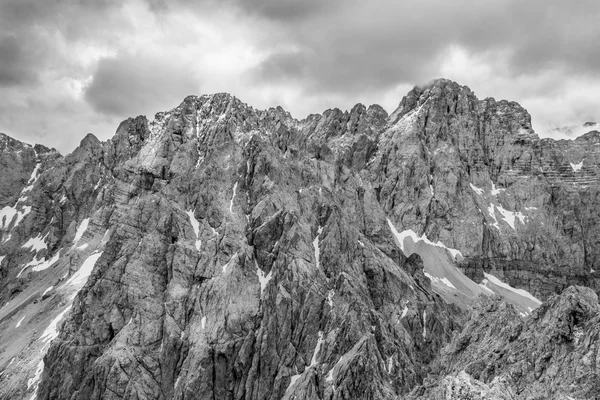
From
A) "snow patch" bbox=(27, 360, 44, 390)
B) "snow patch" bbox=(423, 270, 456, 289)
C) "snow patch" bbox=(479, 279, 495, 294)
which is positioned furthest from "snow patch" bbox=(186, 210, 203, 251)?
"snow patch" bbox=(479, 279, 495, 294)

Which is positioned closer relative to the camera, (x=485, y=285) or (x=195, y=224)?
(x=195, y=224)

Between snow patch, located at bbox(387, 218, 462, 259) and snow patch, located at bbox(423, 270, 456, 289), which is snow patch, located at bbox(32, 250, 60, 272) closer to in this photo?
snow patch, located at bbox(387, 218, 462, 259)

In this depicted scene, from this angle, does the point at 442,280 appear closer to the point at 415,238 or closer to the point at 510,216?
the point at 415,238

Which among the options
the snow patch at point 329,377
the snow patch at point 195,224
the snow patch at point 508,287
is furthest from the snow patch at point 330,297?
the snow patch at point 508,287

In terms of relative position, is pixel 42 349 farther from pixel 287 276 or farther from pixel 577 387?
pixel 577 387

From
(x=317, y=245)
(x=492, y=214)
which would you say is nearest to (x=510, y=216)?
(x=492, y=214)

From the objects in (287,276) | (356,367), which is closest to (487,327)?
(356,367)

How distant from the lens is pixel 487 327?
50594 mm

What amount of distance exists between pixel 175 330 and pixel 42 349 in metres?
30.4

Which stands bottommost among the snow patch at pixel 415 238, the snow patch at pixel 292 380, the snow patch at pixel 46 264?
the snow patch at pixel 292 380

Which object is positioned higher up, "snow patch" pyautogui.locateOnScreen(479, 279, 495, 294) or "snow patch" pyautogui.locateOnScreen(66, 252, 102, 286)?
"snow patch" pyautogui.locateOnScreen(66, 252, 102, 286)

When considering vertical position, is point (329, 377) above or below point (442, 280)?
below

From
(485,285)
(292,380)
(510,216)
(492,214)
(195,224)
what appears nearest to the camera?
(292,380)

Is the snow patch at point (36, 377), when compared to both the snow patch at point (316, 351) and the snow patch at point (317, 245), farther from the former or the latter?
the snow patch at point (317, 245)
